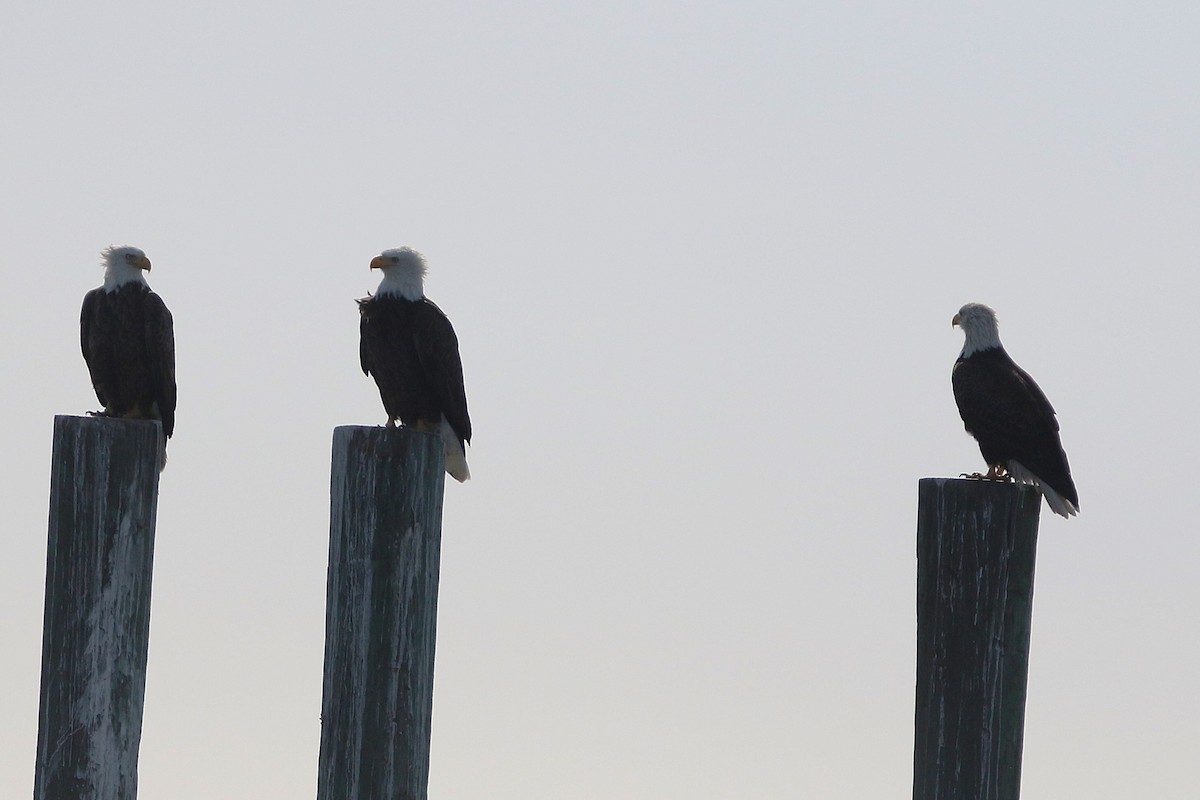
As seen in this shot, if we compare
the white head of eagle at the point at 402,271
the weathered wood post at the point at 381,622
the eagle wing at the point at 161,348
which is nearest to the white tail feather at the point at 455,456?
the white head of eagle at the point at 402,271

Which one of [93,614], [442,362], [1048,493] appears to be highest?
[442,362]

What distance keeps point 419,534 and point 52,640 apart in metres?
1.26

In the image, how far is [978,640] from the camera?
13.9 feet

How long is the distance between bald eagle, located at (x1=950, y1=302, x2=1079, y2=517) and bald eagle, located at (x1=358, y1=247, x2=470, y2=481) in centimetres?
243

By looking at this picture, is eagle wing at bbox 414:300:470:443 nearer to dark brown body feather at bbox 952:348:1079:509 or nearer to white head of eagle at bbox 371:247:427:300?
white head of eagle at bbox 371:247:427:300

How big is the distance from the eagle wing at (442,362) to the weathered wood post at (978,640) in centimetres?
364

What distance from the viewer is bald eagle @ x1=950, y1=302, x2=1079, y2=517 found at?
6.98m

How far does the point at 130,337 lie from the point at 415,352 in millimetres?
1546

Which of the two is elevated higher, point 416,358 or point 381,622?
point 416,358

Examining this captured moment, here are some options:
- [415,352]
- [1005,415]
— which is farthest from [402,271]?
[1005,415]

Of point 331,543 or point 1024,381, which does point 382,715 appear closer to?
point 331,543

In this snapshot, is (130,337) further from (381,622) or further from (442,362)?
(381,622)

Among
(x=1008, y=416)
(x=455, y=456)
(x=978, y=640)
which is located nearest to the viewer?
(x=978, y=640)

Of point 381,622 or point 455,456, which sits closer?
point 381,622
